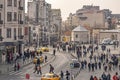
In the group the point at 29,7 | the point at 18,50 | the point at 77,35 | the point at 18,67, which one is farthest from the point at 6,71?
the point at 29,7

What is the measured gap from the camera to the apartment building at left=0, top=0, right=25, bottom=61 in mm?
67125

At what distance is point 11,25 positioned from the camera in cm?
6931

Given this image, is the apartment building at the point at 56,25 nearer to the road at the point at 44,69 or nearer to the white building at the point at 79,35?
the white building at the point at 79,35

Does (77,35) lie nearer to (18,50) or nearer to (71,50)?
(71,50)

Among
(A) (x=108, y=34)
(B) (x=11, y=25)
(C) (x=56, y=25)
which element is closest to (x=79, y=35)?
(A) (x=108, y=34)

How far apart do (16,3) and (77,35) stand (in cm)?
5600

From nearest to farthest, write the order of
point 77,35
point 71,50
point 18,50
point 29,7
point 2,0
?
point 2,0
point 18,50
point 71,50
point 77,35
point 29,7

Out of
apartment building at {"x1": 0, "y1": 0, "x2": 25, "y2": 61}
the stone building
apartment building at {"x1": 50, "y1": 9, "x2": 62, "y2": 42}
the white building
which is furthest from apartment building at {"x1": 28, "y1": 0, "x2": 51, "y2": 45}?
apartment building at {"x1": 0, "y1": 0, "x2": 25, "y2": 61}

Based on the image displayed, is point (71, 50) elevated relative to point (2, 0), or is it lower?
lower

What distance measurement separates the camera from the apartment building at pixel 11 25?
220 ft

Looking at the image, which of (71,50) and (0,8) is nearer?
(0,8)

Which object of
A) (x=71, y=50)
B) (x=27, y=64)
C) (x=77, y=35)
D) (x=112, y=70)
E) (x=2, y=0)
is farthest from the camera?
(x=77, y=35)

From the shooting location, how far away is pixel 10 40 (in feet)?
227

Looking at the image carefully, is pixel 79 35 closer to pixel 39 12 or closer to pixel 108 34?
pixel 108 34
